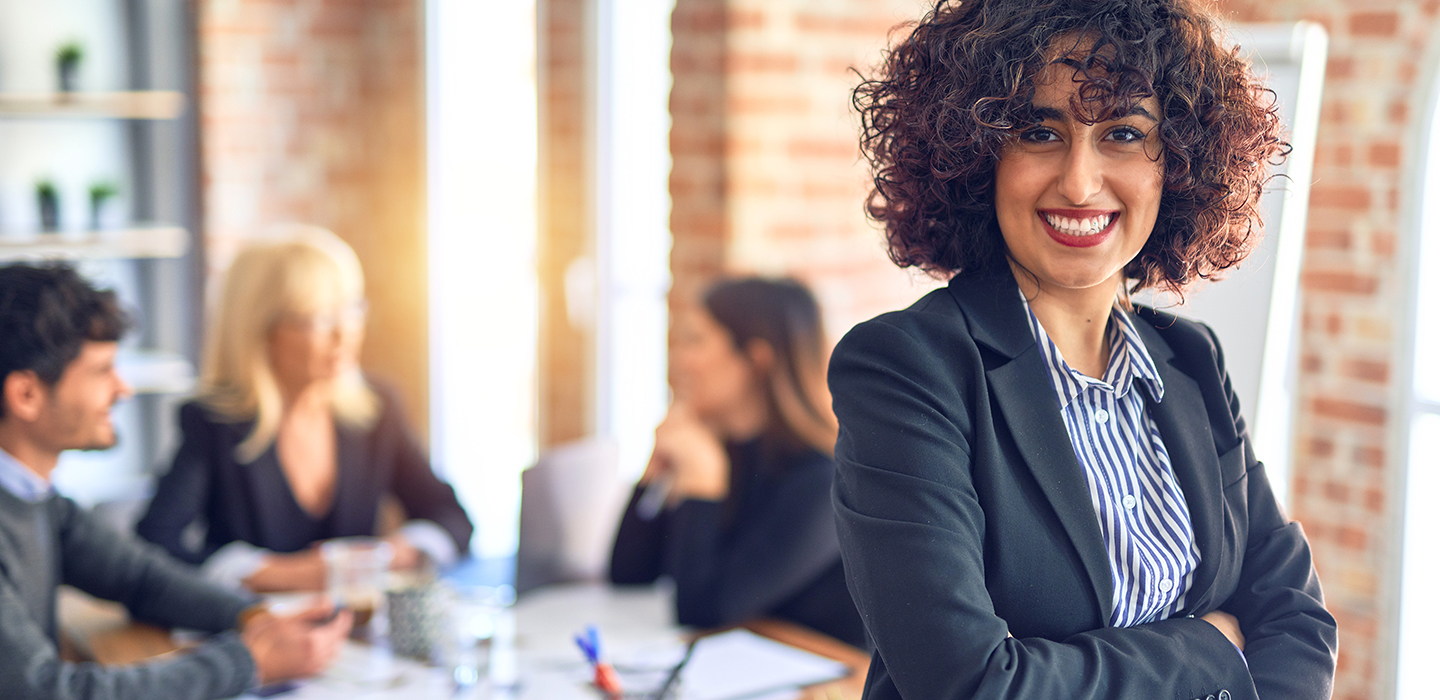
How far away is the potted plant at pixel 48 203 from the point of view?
3734 mm

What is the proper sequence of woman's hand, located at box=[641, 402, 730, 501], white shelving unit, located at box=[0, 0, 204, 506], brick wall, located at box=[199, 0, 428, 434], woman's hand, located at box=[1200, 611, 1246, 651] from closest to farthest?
1. woman's hand, located at box=[1200, 611, 1246, 651]
2. woman's hand, located at box=[641, 402, 730, 501]
3. white shelving unit, located at box=[0, 0, 204, 506]
4. brick wall, located at box=[199, 0, 428, 434]

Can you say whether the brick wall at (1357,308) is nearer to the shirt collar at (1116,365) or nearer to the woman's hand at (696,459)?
the woman's hand at (696,459)

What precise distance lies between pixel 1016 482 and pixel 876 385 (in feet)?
0.48

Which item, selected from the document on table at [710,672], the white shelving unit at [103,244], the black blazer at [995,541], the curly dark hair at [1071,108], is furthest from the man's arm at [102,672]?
the white shelving unit at [103,244]

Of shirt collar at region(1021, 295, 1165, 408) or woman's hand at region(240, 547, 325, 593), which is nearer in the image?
shirt collar at region(1021, 295, 1165, 408)

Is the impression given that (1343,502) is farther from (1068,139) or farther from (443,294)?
(443,294)

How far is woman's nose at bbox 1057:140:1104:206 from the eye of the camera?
97 centimetres

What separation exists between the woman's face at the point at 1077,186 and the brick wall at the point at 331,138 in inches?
143

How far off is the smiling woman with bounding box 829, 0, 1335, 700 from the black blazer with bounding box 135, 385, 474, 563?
202 cm

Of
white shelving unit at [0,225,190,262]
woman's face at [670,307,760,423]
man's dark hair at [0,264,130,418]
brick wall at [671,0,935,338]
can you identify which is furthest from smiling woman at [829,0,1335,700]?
white shelving unit at [0,225,190,262]

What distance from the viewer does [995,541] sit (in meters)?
0.99

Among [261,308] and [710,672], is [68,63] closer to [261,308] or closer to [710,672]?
[261,308]

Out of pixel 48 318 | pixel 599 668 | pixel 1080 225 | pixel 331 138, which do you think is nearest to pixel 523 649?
pixel 599 668

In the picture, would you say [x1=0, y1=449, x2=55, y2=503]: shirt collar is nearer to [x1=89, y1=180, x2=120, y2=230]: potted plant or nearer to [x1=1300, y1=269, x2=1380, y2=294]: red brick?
[x1=89, y1=180, x2=120, y2=230]: potted plant
